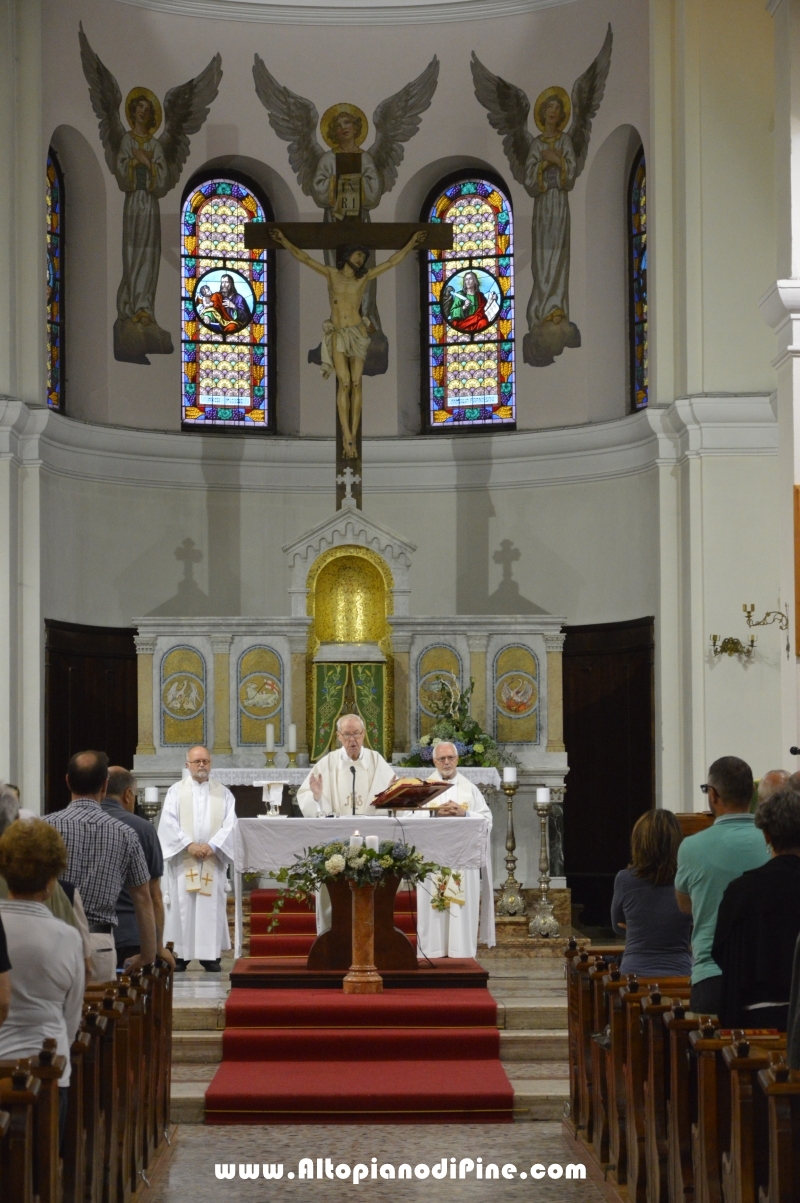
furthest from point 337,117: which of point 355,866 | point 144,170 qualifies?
point 355,866

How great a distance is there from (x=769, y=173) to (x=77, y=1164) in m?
11.6

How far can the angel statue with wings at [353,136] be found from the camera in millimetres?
17578

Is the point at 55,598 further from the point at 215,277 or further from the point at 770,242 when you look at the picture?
the point at 770,242

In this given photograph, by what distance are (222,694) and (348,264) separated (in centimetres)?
423

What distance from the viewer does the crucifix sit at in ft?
50.6

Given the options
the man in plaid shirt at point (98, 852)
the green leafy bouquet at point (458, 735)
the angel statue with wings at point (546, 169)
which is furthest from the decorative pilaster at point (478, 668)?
the man in plaid shirt at point (98, 852)

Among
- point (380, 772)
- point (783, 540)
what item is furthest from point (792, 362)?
point (380, 772)

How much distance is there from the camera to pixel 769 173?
1470cm

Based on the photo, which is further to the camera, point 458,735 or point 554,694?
point 554,694

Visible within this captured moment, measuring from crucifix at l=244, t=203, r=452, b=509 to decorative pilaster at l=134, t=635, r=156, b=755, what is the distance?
7.01ft

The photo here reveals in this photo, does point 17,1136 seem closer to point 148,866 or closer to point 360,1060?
point 148,866

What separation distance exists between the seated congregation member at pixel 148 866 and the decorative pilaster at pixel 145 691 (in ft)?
23.1

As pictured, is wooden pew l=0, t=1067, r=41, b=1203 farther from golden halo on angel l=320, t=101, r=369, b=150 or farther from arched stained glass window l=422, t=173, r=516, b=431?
golden halo on angel l=320, t=101, r=369, b=150

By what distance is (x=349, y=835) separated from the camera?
35.1 ft
